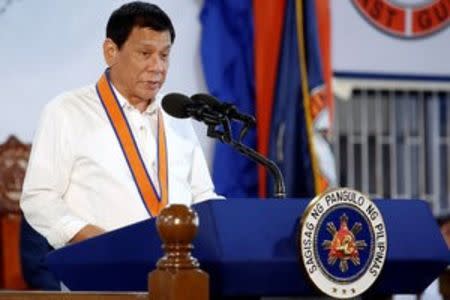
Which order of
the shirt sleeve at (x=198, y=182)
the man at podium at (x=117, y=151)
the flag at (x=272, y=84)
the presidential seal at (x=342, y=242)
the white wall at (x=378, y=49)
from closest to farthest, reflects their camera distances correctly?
the presidential seal at (x=342, y=242), the man at podium at (x=117, y=151), the shirt sleeve at (x=198, y=182), the flag at (x=272, y=84), the white wall at (x=378, y=49)

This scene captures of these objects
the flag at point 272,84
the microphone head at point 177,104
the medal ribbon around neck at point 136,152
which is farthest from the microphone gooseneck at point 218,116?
the flag at point 272,84

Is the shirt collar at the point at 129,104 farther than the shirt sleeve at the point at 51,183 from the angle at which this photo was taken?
Yes

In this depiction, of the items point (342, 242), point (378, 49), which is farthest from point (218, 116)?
point (378, 49)

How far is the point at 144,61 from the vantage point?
2.86 m

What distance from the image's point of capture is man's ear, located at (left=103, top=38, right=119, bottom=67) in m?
2.93

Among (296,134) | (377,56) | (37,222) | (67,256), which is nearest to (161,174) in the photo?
(37,222)

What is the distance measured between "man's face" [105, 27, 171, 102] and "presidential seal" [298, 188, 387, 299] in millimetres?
830

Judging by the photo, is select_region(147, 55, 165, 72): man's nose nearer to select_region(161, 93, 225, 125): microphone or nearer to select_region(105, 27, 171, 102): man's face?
select_region(105, 27, 171, 102): man's face

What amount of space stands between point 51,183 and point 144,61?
0.39m

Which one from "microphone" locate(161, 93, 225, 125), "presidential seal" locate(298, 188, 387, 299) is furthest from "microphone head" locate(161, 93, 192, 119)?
"presidential seal" locate(298, 188, 387, 299)

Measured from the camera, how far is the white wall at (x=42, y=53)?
5.82 metres

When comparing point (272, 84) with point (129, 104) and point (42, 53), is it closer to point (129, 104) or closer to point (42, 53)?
point (42, 53)

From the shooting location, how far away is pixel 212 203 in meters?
2.09

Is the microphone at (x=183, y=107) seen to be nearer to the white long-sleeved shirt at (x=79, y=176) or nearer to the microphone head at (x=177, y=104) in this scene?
the microphone head at (x=177, y=104)
